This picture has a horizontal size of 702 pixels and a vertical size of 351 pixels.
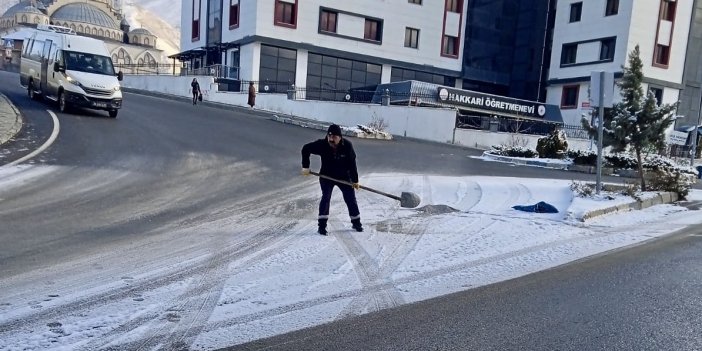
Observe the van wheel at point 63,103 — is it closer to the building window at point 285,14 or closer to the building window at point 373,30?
the building window at point 285,14

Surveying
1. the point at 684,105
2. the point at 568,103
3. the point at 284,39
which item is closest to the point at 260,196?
the point at 284,39

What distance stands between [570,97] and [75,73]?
39.4 metres

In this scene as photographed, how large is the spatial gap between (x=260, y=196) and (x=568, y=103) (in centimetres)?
4144

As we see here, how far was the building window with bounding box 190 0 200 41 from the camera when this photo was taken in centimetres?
4906

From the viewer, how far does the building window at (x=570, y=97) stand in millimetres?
45469

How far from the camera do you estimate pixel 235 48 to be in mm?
42281

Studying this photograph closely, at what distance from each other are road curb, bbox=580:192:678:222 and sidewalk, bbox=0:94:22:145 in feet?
43.9

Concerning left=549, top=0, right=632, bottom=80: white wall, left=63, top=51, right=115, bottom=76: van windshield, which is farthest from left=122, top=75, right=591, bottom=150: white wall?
left=549, top=0, right=632, bottom=80: white wall

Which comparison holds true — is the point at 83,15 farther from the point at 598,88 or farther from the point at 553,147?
the point at 598,88

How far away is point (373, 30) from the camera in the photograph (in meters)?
44.4

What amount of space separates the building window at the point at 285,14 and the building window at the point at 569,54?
23.1 meters

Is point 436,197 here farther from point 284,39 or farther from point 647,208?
point 284,39

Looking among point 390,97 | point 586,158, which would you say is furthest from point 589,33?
point 586,158

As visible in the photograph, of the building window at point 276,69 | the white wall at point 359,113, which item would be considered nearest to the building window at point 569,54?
the white wall at point 359,113
